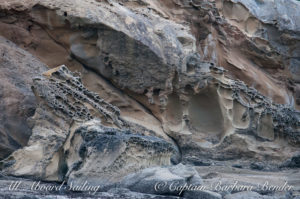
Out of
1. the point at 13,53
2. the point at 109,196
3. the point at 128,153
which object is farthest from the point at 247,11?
the point at 109,196

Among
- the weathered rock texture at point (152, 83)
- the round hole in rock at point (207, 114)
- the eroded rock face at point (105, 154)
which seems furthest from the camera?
the round hole in rock at point (207, 114)

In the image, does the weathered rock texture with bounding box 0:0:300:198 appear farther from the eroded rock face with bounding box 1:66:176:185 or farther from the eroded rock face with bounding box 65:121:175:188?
the eroded rock face with bounding box 65:121:175:188

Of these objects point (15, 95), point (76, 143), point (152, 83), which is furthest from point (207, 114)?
point (76, 143)

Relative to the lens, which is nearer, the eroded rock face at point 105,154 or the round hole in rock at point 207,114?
the eroded rock face at point 105,154

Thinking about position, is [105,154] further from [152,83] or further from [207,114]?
[207,114]

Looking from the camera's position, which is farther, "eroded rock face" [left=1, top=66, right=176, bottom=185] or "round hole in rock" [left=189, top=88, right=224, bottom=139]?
"round hole in rock" [left=189, top=88, right=224, bottom=139]

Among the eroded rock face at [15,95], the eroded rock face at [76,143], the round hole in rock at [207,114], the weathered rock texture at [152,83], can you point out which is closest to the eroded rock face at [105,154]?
the eroded rock face at [76,143]

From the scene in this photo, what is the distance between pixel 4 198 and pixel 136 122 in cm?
379

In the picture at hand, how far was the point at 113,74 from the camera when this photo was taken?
7836 mm

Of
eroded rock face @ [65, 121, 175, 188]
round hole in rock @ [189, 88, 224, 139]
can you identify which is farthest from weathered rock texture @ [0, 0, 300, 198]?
eroded rock face @ [65, 121, 175, 188]

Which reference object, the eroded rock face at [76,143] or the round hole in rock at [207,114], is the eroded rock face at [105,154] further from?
the round hole in rock at [207,114]

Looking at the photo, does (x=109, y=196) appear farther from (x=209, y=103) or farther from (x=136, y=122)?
(x=209, y=103)

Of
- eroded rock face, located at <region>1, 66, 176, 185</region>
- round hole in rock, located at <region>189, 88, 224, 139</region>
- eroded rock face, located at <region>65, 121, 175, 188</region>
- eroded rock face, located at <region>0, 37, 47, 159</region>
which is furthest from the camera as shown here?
round hole in rock, located at <region>189, 88, 224, 139</region>

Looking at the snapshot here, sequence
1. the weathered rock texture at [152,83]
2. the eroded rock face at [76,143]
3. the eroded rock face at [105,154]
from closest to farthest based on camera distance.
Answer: the eroded rock face at [105,154]
the eroded rock face at [76,143]
the weathered rock texture at [152,83]
